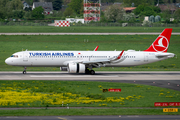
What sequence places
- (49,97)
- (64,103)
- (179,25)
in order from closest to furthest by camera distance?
(64,103) → (49,97) → (179,25)

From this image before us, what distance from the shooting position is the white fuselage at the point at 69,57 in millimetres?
45125

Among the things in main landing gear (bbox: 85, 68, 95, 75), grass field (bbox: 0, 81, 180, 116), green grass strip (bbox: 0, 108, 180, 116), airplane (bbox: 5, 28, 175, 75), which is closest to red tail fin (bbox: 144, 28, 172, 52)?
airplane (bbox: 5, 28, 175, 75)

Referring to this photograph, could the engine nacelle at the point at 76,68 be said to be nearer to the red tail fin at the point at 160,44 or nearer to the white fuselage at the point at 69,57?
the white fuselage at the point at 69,57

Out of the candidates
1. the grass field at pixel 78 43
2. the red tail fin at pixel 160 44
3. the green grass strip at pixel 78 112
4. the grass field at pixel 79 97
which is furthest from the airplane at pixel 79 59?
the green grass strip at pixel 78 112

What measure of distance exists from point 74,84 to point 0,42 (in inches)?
1930

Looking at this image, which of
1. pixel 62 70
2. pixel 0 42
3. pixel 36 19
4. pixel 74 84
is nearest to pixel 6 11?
pixel 36 19

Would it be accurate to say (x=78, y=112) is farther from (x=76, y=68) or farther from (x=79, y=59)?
(x=79, y=59)

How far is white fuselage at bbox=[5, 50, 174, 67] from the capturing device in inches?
1777

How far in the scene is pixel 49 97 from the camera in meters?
28.8

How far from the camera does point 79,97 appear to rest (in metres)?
28.8

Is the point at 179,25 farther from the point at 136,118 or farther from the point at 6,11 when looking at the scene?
the point at 136,118

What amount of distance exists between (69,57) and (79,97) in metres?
17.6

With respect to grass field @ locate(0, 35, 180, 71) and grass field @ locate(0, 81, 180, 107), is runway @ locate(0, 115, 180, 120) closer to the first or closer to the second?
grass field @ locate(0, 81, 180, 107)

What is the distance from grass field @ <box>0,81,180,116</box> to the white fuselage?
871cm
